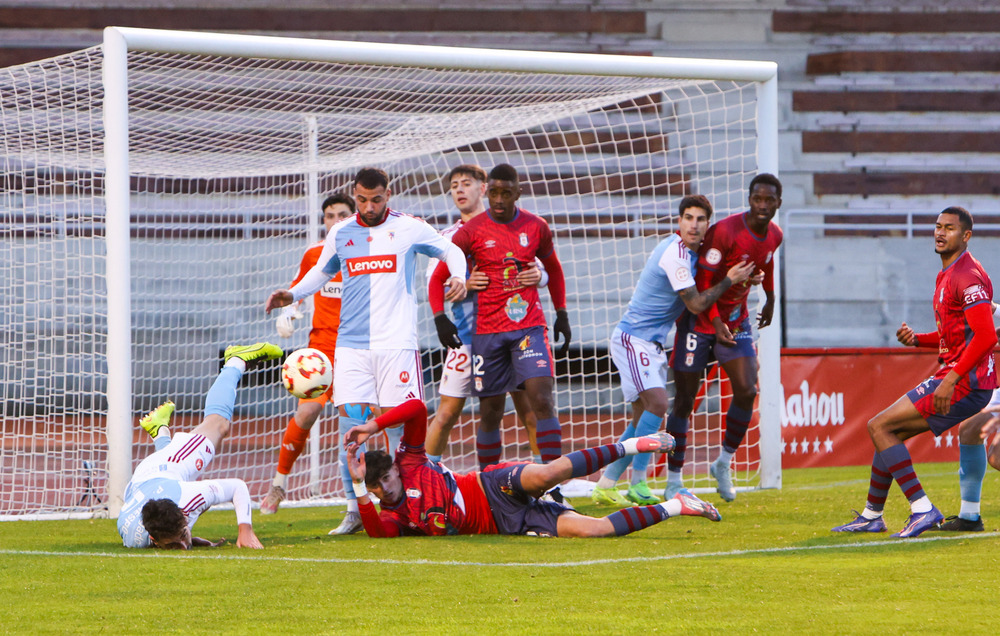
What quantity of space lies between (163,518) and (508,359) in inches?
94.5

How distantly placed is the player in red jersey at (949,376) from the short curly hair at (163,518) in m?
3.41

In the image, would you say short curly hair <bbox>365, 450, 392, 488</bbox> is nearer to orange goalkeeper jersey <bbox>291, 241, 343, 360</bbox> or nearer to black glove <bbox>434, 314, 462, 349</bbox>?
black glove <bbox>434, 314, 462, 349</bbox>

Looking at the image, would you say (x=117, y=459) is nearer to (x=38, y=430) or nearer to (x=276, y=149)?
(x=38, y=430)

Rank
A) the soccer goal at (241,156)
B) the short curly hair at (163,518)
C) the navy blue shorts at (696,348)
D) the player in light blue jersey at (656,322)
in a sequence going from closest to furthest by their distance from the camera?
1. the short curly hair at (163,518)
2. the player in light blue jersey at (656,322)
3. the soccer goal at (241,156)
4. the navy blue shorts at (696,348)

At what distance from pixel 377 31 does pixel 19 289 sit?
26.3 feet

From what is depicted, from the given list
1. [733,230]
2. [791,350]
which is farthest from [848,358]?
[733,230]

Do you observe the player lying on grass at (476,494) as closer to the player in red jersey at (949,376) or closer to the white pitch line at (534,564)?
the white pitch line at (534,564)

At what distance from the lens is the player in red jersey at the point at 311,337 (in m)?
7.53

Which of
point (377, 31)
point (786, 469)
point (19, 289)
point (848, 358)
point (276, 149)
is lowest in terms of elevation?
point (786, 469)

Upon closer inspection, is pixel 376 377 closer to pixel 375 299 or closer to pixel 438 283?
pixel 375 299

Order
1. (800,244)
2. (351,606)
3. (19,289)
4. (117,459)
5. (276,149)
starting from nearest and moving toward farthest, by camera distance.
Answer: (351,606) < (117,459) < (276,149) < (19,289) < (800,244)

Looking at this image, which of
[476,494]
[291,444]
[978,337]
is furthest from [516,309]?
[978,337]

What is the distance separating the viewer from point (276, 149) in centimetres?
1065

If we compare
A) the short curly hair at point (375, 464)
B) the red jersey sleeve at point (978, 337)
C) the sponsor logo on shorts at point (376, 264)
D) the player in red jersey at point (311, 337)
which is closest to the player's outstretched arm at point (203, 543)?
the short curly hair at point (375, 464)
